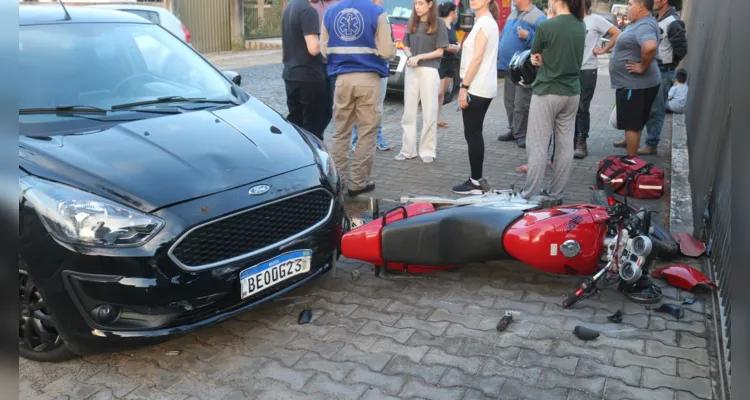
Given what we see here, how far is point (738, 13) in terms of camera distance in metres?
1.61

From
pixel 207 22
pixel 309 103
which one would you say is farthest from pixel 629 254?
pixel 207 22

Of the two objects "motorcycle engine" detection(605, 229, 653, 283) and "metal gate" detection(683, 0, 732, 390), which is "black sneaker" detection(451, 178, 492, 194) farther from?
"motorcycle engine" detection(605, 229, 653, 283)

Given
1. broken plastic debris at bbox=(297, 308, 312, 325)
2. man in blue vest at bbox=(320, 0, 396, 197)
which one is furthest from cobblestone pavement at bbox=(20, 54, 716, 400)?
man in blue vest at bbox=(320, 0, 396, 197)

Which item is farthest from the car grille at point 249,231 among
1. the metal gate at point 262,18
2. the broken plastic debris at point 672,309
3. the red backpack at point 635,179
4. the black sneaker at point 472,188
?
the metal gate at point 262,18

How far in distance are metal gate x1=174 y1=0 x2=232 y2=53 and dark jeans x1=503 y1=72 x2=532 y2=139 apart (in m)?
14.2

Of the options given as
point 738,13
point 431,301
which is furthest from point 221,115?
point 738,13

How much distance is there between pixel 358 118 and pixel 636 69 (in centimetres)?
300

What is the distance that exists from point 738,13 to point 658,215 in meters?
4.50

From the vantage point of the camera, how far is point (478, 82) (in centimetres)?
621

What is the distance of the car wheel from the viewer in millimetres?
3248

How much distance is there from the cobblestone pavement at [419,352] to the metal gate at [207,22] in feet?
58.3

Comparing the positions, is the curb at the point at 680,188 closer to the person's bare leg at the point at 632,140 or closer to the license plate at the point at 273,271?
the person's bare leg at the point at 632,140

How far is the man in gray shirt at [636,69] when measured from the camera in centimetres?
660

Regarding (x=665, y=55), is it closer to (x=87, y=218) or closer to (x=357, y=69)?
(x=357, y=69)
